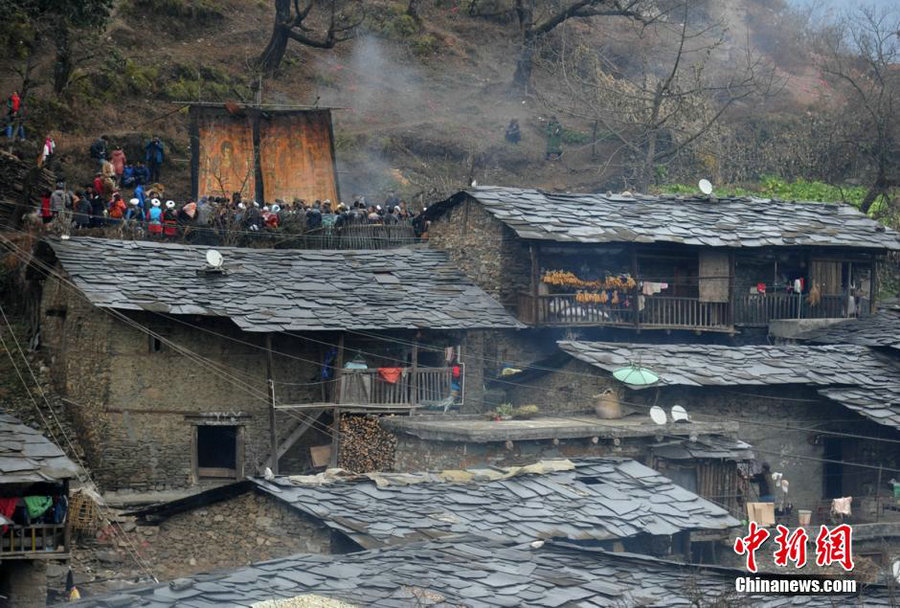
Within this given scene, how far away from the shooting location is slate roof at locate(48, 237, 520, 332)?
25219 mm

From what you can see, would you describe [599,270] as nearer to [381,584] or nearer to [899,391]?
[899,391]

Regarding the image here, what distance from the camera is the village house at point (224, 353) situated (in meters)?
25.3

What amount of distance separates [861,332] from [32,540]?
21.1 meters

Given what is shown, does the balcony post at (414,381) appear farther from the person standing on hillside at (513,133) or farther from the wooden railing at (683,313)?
the person standing on hillside at (513,133)

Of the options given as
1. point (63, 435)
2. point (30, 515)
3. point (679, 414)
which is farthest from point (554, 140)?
point (30, 515)

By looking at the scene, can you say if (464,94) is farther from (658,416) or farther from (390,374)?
(658,416)

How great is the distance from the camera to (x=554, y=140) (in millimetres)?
46094

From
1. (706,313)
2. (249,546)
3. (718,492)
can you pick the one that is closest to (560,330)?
(706,313)

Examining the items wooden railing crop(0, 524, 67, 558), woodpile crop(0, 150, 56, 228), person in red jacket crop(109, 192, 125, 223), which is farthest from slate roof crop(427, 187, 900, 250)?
wooden railing crop(0, 524, 67, 558)

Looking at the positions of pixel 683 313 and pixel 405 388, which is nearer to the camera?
pixel 405 388

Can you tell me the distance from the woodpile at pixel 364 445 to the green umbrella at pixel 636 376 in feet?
15.9

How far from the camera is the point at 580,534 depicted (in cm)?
1847

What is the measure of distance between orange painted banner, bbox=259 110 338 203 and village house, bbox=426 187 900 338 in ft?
15.8

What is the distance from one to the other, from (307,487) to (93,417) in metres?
8.35
